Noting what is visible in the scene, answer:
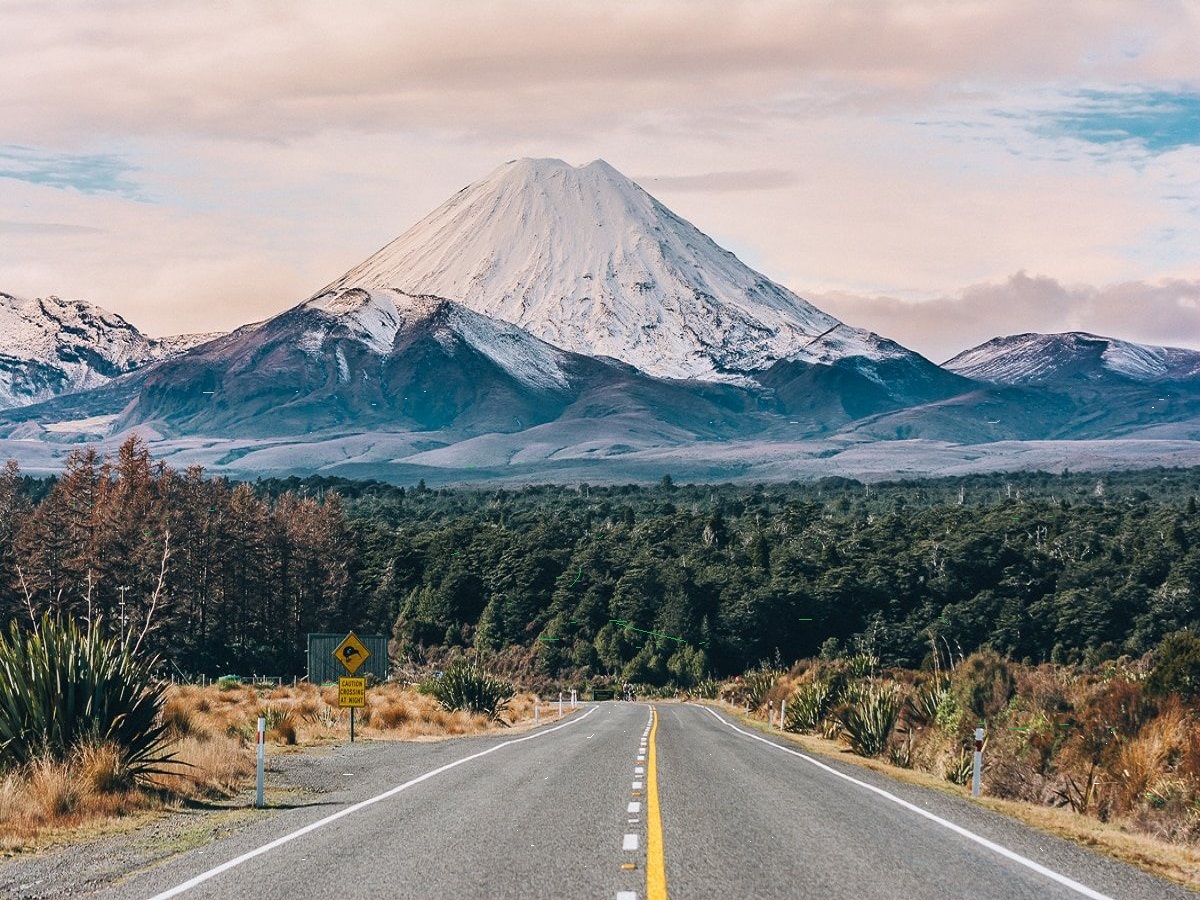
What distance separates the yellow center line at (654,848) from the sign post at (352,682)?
12.3m

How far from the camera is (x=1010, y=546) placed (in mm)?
129375

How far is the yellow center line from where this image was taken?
458 inches

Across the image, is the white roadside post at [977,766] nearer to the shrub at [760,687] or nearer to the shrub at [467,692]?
the shrub at [467,692]

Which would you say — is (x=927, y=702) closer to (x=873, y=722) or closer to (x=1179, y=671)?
(x=873, y=722)

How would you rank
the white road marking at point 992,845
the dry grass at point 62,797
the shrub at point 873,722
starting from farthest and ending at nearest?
the shrub at point 873,722 < the dry grass at point 62,797 < the white road marking at point 992,845

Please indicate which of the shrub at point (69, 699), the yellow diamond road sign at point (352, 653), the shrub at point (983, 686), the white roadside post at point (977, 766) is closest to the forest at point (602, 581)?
the yellow diamond road sign at point (352, 653)

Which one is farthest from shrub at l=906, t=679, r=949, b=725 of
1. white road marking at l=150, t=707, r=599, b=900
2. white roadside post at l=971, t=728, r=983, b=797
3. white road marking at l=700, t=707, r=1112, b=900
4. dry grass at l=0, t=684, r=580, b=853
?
dry grass at l=0, t=684, r=580, b=853

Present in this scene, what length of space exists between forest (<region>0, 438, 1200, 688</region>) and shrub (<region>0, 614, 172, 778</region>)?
65355mm

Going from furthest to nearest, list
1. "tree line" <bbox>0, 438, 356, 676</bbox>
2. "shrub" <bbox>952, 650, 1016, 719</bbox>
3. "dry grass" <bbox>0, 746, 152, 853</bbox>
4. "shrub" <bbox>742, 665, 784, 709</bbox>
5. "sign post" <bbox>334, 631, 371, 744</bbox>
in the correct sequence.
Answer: "tree line" <bbox>0, 438, 356, 676</bbox> < "shrub" <bbox>742, 665, 784, 709</bbox> < "sign post" <bbox>334, 631, 371, 744</bbox> < "shrub" <bbox>952, 650, 1016, 719</bbox> < "dry grass" <bbox>0, 746, 152, 853</bbox>

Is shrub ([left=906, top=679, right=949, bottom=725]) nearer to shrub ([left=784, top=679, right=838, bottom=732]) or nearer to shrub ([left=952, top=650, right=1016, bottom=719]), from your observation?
shrub ([left=952, top=650, right=1016, bottom=719])

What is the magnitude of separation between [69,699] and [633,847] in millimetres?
8362

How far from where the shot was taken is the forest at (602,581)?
308ft

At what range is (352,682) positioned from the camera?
1288 inches

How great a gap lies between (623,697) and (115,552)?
37.7 metres
